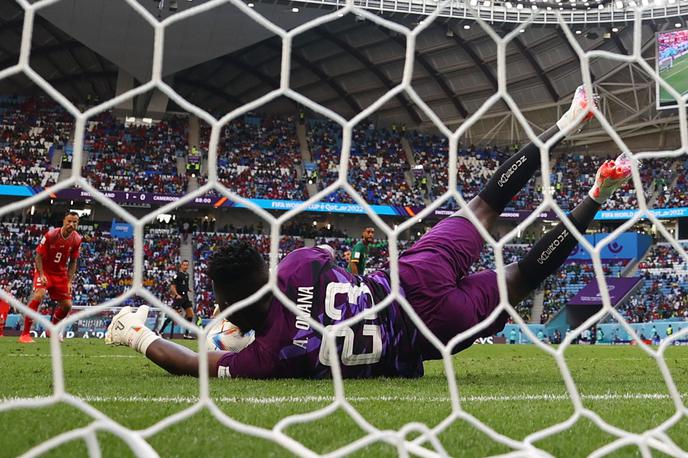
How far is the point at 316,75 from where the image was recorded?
30.1m

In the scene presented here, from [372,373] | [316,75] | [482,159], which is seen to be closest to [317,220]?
[316,75]

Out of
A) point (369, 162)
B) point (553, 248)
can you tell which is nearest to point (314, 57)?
point (369, 162)

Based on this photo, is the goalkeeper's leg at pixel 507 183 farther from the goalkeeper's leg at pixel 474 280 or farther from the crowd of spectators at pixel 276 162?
the crowd of spectators at pixel 276 162

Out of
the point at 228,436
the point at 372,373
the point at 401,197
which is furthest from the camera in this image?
the point at 401,197

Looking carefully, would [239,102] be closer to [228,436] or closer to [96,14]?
[96,14]

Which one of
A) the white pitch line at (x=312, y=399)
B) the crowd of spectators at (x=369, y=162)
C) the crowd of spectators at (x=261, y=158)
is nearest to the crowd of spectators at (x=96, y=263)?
the crowd of spectators at (x=261, y=158)

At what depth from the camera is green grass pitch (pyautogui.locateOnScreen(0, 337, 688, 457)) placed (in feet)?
5.52

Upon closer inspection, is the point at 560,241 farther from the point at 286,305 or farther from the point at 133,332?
the point at 286,305

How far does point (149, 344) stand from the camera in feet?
12.0

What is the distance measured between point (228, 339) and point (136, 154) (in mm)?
25322

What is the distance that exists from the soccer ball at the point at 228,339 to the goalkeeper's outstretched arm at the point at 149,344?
0.27m

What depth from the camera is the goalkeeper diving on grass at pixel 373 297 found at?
3191mm

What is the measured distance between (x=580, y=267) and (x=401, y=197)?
25.7 ft

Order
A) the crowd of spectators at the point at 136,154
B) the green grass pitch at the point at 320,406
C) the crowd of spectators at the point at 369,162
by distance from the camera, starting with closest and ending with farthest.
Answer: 1. the green grass pitch at the point at 320,406
2. the crowd of spectators at the point at 136,154
3. the crowd of spectators at the point at 369,162
